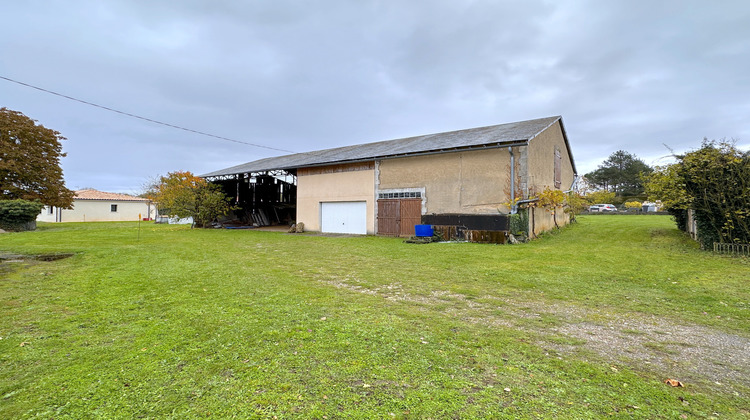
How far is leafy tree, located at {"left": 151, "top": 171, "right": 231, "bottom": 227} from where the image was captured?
2105 cm

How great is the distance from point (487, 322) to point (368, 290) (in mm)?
2163

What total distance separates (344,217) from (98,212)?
34.3 metres

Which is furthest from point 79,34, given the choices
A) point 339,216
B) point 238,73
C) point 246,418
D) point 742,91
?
point 742,91

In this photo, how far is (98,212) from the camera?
3600 cm

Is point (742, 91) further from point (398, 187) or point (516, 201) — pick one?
point (398, 187)

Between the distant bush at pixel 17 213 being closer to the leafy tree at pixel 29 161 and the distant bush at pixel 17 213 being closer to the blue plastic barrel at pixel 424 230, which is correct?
the leafy tree at pixel 29 161

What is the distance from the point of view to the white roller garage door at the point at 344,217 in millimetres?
17438

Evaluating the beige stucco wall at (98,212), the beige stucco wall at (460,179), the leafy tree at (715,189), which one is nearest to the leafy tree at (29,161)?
the beige stucco wall at (98,212)

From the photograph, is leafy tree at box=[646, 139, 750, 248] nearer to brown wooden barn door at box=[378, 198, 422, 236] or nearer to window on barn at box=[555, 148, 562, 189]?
window on barn at box=[555, 148, 562, 189]

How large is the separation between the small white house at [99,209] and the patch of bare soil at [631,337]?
39.4 m

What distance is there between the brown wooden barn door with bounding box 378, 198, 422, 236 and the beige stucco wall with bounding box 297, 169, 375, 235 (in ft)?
2.05

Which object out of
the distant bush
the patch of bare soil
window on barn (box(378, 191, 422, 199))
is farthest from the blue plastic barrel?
the distant bush

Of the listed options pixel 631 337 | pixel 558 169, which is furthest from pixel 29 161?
pixel 558 169

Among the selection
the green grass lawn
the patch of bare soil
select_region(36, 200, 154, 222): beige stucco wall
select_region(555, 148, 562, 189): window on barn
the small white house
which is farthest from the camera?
select_region(36, 200, 154, 222): beige stucco wall
